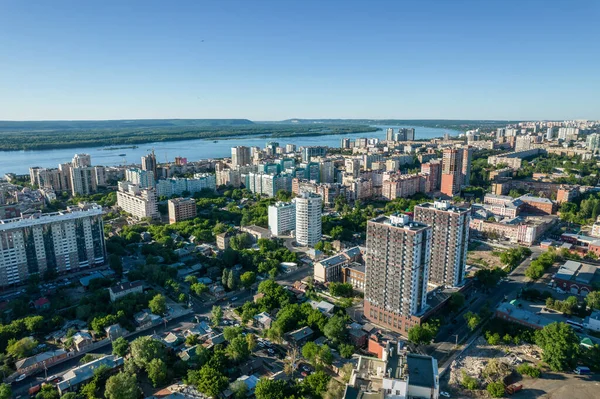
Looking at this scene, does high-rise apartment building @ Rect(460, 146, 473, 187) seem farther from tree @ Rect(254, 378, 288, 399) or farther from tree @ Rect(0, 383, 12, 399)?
tree @ Rect(0, 383, 12, 399)

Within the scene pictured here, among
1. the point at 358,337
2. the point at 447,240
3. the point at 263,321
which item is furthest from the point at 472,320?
the point at 263,321

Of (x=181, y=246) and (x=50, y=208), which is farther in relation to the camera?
(x=50, y=208)

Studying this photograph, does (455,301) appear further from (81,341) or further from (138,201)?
(138,201)

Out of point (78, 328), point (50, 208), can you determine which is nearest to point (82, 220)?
point (78, 328)

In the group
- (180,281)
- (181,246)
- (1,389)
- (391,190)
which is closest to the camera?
(1,389)

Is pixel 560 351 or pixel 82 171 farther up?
pixel 82 171

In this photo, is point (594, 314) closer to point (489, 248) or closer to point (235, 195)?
point (489, 248)

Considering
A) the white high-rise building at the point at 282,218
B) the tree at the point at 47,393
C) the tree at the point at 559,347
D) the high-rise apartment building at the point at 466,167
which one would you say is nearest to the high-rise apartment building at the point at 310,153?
the high-rise apartment building at the point at 466,167
